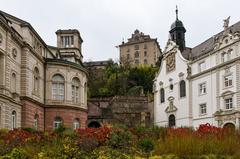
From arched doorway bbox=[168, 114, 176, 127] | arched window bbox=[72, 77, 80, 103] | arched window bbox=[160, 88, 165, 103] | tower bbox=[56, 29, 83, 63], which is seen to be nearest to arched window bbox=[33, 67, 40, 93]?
arched window bbox=[72, 77, 80, 103]

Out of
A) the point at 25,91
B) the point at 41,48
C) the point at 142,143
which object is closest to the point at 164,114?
the point at 41,48

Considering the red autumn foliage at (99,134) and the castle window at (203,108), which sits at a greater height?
the castle window at (203,108)

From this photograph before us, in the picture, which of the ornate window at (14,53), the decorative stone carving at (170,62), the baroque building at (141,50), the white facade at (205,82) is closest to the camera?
the ornate window at (14,53)

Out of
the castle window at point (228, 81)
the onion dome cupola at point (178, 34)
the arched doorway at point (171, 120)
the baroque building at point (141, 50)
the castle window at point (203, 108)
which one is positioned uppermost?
the baroque building at point (141, 50)

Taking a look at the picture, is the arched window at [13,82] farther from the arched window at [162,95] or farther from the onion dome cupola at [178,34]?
the onion dome cupola at [178,34]

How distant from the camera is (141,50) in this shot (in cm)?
13350

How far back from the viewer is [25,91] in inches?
1633

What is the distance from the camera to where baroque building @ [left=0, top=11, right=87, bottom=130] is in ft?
120

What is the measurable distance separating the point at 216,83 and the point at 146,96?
974 inches

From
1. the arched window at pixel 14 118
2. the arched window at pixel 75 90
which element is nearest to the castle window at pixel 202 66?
the arched window at pixel 75 90

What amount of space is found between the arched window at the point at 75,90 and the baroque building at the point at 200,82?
16.8 m

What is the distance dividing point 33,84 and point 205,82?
79.6ft

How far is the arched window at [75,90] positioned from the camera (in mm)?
52697

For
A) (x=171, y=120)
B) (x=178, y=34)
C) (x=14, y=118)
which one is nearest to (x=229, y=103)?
(x=171, y=120)
